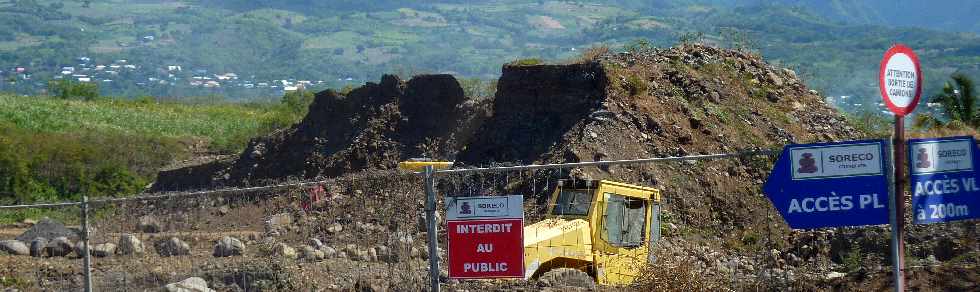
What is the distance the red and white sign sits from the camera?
30.7 feet

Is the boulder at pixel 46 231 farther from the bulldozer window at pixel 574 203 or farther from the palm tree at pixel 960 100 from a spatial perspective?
the palm tree at pixel 960 100

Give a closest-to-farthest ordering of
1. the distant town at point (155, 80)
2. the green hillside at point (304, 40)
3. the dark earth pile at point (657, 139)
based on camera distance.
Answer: the dark earth pile at point (657, 139) → the green hillside at point (304, 40) → the distant town at point (155, 80)

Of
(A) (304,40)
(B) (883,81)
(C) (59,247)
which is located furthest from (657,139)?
(A) (304,40)

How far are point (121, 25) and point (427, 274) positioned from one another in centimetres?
19385

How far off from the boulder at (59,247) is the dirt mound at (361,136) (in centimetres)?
A: 1368

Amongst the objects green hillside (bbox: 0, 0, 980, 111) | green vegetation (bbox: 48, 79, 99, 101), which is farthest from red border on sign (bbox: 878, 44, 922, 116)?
green hillside (bbox: 0, 0, 980, 111)

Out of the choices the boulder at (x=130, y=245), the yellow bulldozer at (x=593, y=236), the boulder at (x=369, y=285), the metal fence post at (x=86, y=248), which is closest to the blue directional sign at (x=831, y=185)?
the yellow bulldozer at (x=593, y=236)

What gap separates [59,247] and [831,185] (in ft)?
39.5

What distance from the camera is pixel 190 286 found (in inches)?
467

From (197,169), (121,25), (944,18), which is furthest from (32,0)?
(197,169)

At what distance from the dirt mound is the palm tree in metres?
13.9

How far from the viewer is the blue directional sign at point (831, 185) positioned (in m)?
8.25

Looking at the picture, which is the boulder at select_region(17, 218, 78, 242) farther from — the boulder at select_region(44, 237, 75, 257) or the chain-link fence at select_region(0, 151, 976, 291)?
the chain-link fence at select_region(0, 151, 976, 291)

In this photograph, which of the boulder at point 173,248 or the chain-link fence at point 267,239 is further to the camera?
the boulder at point 173,248
